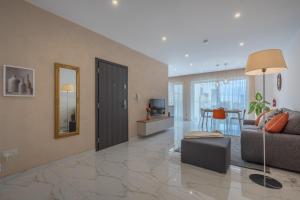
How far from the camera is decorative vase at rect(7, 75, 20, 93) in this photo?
2244mm

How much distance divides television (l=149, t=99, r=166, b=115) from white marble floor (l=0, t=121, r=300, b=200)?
8.04 ft

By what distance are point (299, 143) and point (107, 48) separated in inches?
161

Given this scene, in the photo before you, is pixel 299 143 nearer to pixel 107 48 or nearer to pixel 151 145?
pixel 151 145

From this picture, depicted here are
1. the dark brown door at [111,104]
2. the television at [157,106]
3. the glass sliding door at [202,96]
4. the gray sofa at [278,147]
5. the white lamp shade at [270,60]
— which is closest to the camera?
the white lamp shade at [270,60]

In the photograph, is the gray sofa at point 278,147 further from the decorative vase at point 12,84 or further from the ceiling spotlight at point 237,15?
the decorative vase at point 12,84

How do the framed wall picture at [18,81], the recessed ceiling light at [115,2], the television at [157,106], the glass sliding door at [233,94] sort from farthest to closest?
the glass sliding door at [233,94] < the television at [157,106] < the recessed ceiling light at [115,2] < the framed wall picture at [18,81]

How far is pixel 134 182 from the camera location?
2.13 m

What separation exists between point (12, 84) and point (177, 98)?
7.91 meters

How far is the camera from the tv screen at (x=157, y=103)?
17.1 ft

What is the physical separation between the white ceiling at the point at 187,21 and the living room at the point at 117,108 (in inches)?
0.8

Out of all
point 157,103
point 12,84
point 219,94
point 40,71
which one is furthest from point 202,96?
point 12,84

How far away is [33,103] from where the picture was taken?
8.24 feet

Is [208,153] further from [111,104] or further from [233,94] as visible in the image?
[233,94]

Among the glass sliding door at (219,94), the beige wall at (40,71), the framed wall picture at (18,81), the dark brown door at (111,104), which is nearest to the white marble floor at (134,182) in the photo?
the beige wall at (40,71)
